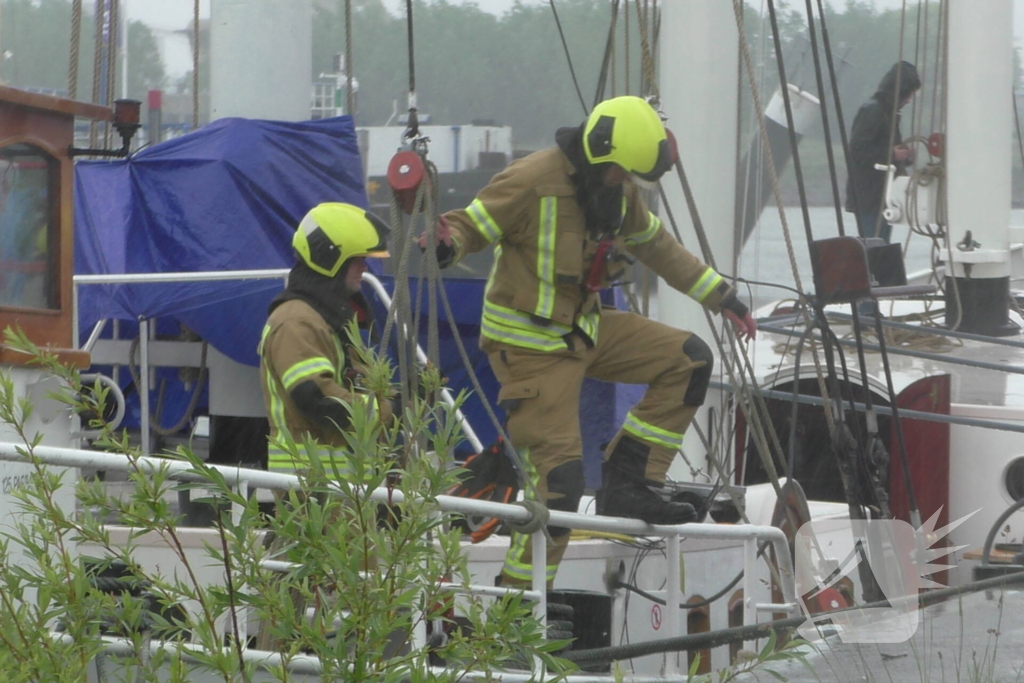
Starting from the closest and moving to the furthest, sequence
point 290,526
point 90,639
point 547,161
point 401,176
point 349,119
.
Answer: point 290,526 < point 90,639 < point 401,176 < point 547,161 < point 349,119

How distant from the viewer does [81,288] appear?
22.5 feet

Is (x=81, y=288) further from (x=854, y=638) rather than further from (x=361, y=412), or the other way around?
(x=361, y=412)

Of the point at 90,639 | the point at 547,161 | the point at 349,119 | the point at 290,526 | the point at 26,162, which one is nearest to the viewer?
the point at 290,526

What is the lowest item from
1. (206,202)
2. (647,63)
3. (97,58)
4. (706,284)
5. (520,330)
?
(520,330)

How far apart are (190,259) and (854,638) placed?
147 inches

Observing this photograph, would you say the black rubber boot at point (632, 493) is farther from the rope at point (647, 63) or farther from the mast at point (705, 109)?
the mast at point (705, 109)

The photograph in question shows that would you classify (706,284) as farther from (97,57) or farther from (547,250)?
(97,57)

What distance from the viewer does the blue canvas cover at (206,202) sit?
6949 mm

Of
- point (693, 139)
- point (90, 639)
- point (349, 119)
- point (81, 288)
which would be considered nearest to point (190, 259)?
point (81, 288)

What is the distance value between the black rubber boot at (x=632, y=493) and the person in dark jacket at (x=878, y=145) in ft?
25.5

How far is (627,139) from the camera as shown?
4.51 m

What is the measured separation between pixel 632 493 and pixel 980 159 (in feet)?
25.3

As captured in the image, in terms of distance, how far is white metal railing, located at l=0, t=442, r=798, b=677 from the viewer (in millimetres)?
3270

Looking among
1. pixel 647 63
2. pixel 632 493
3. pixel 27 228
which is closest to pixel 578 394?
pixel 632 493
